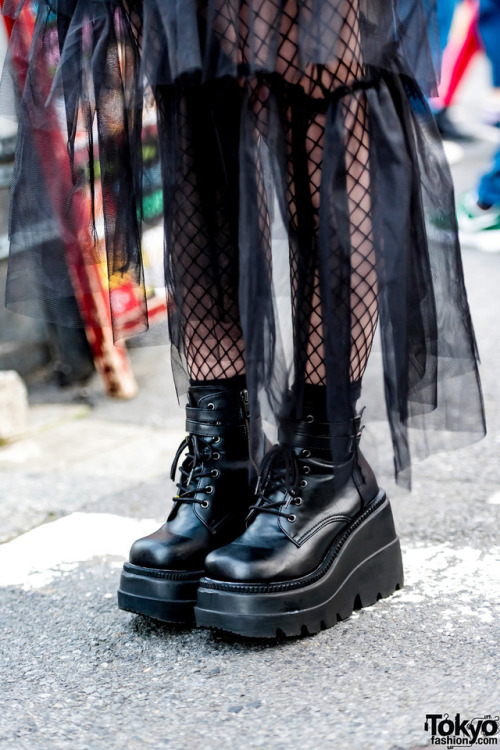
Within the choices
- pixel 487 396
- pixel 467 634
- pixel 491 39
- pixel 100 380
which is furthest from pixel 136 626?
pixel 491 39

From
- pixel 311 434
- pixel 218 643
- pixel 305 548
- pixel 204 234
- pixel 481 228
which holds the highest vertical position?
pixel 481 228

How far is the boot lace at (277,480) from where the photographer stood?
1229mm

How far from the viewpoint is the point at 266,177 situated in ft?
3.76

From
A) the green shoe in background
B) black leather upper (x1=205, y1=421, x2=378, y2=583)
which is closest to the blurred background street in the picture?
black leather upper (x1=205, y1=421, x2=378, y2=583)

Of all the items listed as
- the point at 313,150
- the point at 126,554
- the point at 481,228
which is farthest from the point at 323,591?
the point at 481,228

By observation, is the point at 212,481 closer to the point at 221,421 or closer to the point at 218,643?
the point at 221,421

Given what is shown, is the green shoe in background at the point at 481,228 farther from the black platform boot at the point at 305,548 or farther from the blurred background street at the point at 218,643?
the black platform boot at the point at 305,548

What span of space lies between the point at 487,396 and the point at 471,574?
0.95 m

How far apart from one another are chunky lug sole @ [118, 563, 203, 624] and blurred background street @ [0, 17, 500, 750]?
0.11 feet

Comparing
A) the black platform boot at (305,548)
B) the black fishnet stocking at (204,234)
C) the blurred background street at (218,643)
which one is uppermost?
the black fishnet stocking at (204,234)

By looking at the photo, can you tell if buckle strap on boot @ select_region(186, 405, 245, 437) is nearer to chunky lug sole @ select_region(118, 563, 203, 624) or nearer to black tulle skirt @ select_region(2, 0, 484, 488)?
black tulle skirt @ select_region(2, 0, 484, 488)

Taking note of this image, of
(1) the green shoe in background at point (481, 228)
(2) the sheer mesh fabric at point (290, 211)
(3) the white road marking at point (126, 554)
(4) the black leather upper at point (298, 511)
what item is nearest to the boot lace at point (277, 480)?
(4) the black leather upper at point (298, 511)

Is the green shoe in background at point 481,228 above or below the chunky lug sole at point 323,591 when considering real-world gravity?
above

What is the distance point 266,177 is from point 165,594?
570 millimetres
